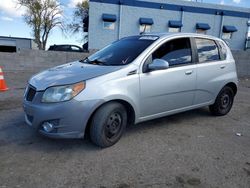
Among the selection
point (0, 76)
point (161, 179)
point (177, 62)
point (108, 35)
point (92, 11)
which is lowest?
point (161, 179)

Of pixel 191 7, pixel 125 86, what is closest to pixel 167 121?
pixel 125 86

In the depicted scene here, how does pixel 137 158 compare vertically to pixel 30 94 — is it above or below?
below

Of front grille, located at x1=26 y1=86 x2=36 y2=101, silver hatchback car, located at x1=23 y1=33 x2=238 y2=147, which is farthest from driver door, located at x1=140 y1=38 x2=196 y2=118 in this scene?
front grille, located at x1=26 y1=86 x2=36 y2=101

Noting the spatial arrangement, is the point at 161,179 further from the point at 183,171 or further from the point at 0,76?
the point at 0,76

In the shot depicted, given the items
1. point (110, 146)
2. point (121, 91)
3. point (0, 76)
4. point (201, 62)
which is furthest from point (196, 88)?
point (0, 76)

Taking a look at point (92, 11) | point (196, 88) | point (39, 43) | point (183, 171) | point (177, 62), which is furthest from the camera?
point (39, 43)

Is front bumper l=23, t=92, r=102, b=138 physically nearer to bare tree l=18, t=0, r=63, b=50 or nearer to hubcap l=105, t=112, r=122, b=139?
hubcap l=105, t=112, r=122, b=139

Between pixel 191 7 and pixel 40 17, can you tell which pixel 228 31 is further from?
pixel 40 17

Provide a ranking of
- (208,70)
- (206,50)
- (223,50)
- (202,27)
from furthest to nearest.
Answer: (202,27) < (223,50) < (206,50) < (208,70)

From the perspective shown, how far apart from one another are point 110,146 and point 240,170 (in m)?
1.84

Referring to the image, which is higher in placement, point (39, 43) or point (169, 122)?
point (39, 43)

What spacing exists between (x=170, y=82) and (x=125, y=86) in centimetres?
95

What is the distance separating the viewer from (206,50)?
4758 millimetres

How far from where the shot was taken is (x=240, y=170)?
3014 millimetres
